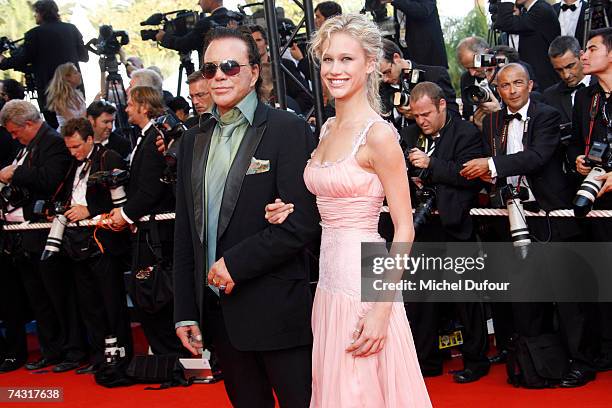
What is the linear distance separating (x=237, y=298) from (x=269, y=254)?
0.21m

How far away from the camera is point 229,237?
321cm

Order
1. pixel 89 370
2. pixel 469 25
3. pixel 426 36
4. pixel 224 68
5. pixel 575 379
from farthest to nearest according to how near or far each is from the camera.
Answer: pixel 469 25
pixel 426 36
pixel 89 370
pixel 575 379
pixel 224 68

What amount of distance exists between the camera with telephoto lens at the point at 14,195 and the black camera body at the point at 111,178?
34.3 inches

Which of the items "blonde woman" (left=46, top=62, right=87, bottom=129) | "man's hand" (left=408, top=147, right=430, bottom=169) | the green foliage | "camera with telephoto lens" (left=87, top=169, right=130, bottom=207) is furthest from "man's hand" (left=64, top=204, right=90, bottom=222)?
the green foliage

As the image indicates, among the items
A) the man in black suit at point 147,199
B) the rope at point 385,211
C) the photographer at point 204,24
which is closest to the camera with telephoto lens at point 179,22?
the photographer at point 204,24

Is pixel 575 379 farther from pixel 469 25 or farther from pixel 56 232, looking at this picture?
pixel 469 25

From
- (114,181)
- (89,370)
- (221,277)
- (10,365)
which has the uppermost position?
(221,277)

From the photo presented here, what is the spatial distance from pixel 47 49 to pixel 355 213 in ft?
23.8

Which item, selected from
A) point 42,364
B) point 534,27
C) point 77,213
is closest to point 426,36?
point 534,27

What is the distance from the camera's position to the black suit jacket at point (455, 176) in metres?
5.71

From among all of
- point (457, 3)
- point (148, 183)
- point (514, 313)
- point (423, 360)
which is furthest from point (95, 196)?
point (457, 3)

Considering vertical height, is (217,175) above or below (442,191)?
above

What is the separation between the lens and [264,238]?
3.12 metres

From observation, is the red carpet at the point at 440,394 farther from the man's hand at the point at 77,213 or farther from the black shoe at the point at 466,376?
the man's hand at the point at 77,213
